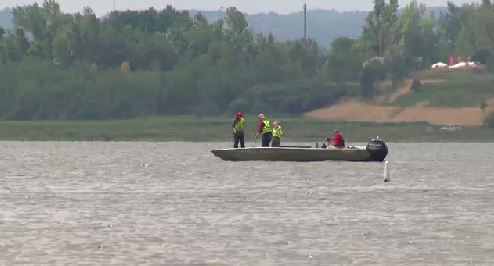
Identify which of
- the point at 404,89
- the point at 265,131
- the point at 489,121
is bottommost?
the point at 489,121

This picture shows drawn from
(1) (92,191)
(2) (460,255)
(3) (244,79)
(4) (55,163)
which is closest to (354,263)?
(2) (460,255)

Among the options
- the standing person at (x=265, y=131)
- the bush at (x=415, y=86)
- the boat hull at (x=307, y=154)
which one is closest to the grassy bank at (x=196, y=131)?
the bush at (x=415, y=86)

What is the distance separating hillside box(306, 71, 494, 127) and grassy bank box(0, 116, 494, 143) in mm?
2372

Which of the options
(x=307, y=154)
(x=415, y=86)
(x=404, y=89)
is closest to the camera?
(x=307, y=154)

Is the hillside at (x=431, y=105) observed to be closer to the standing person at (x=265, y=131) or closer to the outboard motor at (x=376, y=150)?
the standing person at (x=265, y=131)

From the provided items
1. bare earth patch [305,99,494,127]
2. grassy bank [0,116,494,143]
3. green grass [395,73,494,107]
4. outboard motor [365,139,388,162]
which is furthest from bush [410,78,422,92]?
outboard motor [365,139,388,162]

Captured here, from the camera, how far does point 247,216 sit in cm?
5100

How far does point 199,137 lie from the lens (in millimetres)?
164875

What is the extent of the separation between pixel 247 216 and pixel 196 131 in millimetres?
116642

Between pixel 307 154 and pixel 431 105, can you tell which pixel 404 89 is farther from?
pixel 307 154

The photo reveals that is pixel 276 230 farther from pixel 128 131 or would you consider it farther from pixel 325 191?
pixel 128 131

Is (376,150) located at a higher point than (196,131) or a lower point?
higher

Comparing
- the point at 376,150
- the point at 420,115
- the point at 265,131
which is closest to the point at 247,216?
the point at 376,150

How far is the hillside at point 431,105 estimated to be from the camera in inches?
6629
